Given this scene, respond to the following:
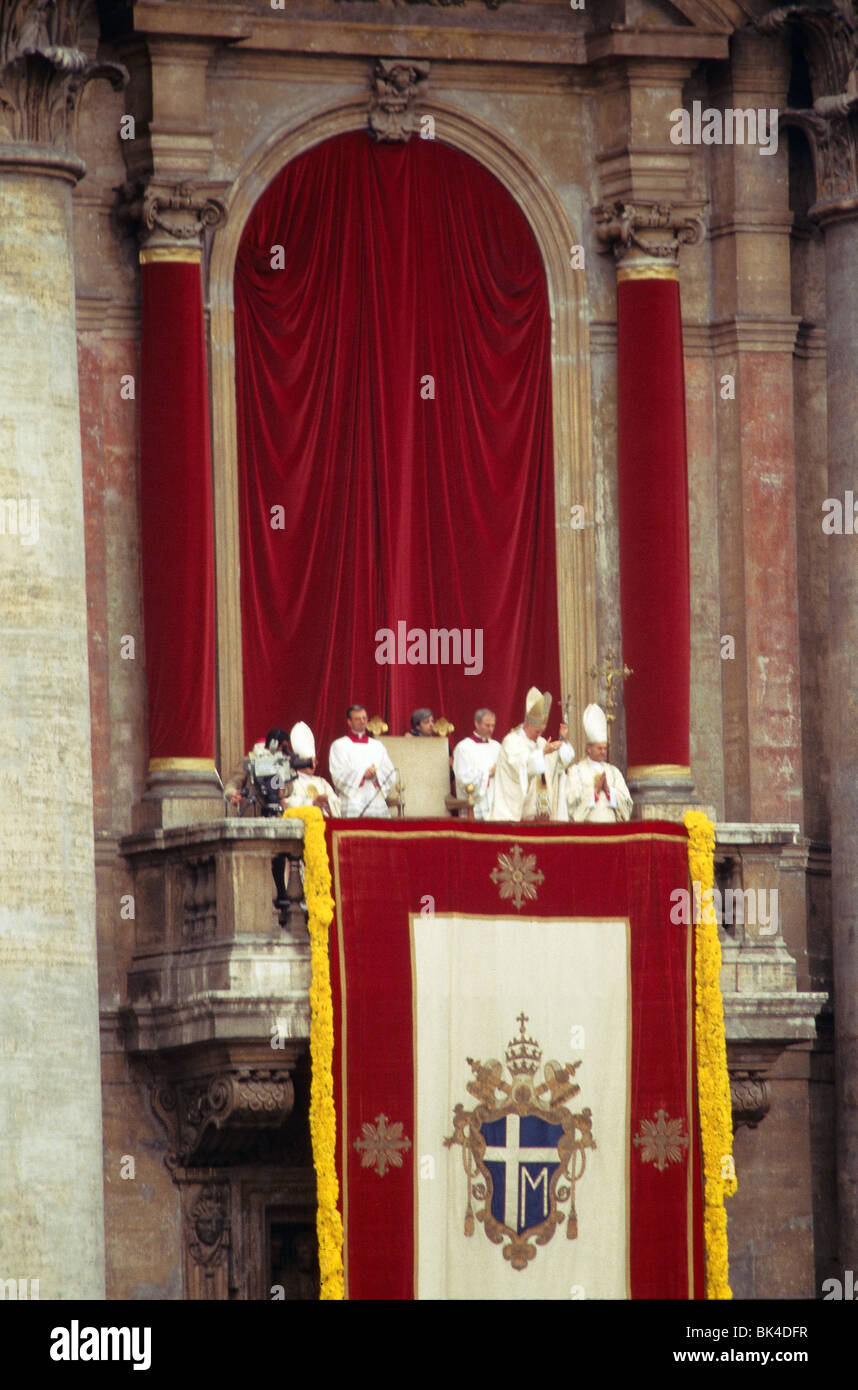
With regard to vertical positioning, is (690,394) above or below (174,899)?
above

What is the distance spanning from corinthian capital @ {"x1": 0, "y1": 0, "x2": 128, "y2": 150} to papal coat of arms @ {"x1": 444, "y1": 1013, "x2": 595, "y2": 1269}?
7798mm

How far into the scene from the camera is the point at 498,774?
3484 centimetres

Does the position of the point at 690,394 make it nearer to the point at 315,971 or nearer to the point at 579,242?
the point at 579,242

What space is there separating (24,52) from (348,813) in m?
6.54

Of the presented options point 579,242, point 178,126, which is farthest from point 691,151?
point 178,126

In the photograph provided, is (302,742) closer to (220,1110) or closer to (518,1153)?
(220,1110)

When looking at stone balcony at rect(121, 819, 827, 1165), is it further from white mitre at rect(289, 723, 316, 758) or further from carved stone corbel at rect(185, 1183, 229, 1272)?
white mitre at rect(289, 723, 316, 758)

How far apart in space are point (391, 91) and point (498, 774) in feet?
20.0

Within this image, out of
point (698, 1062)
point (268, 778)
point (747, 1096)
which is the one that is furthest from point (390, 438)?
point (747, 1096)

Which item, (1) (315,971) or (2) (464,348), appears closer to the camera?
(1) (315,971)

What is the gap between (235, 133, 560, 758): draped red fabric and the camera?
119 feet

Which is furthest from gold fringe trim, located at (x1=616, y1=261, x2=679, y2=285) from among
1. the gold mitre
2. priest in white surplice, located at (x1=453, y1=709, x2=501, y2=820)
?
priest in white surplice, located at (x1=453, y1=709, x2=501, y2=820)

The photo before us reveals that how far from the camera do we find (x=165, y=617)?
3522cm

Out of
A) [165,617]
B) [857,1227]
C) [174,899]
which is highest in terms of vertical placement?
[165,617]
